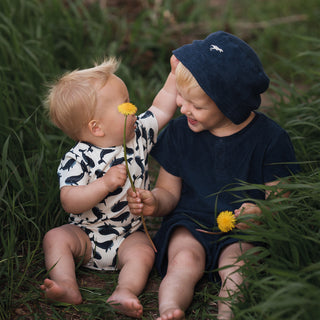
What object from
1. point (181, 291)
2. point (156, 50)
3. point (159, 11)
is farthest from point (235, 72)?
point (159, 11)

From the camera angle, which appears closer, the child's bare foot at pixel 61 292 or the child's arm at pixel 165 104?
the child's bare foot at pixel 61 292

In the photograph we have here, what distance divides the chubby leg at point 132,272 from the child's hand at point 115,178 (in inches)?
12.1

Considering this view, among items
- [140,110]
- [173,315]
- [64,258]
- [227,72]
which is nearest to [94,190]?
[64,258]

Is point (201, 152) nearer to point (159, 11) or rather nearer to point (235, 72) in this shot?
point (235, 72)

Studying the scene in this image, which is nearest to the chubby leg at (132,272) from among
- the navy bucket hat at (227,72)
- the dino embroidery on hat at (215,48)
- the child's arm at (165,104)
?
the child's arm at (165,104)

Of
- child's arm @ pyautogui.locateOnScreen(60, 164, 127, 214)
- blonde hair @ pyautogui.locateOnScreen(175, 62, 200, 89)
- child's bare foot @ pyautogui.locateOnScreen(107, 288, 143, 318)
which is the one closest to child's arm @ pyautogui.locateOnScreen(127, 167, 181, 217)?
child's arm @ pyautogui.locateOnScreen(60, 164, 127, 214)

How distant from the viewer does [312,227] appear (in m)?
1.76

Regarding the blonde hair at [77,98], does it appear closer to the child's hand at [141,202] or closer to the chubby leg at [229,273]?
the child's hand at [141,202]

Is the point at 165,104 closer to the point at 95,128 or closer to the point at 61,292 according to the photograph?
the point at 95,128

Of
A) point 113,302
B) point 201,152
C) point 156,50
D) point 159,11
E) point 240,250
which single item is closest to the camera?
point 113,302

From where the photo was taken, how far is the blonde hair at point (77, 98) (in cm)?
182

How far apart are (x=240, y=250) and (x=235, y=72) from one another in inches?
28.0

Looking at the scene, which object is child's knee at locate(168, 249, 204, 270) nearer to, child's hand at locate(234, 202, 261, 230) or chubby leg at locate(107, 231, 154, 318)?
chubby leg at locate(107, 231, 154, 318)

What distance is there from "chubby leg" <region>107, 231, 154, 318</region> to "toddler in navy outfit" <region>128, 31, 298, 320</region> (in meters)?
0.08
